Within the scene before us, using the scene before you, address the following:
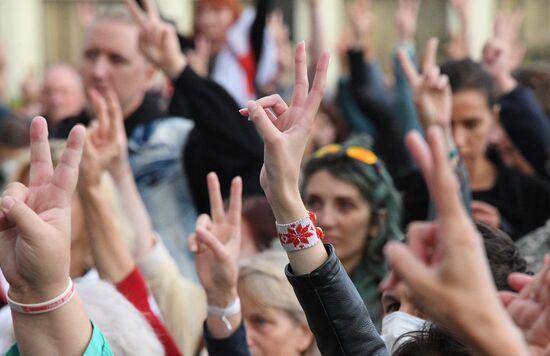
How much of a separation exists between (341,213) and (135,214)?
700mm

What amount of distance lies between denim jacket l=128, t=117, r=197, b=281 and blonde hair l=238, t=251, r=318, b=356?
0.99 meters

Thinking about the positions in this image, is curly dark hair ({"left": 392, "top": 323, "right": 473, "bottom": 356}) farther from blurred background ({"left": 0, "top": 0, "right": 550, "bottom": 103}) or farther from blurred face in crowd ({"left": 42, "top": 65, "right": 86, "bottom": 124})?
blurred background ({"left": 0, "top": 0, "right": 550, "bottom": 103})

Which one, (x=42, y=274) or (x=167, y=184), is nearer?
(x=42, y=274)

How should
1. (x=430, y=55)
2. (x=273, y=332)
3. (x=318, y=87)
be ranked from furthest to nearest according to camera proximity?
1. (x=430, y=55)
2. (x=273, y=332)
3. (x=318, y=87)

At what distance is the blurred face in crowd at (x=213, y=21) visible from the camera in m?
5.51

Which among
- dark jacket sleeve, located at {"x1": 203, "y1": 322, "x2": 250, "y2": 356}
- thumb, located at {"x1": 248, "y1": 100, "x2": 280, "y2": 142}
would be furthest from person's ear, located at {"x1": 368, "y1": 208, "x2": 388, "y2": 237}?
thumb, located at {"x1": 248, "y1": 100, "x2": 280, "y2": 142}

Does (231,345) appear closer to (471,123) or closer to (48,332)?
(48,332)

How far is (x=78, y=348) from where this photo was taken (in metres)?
1.79

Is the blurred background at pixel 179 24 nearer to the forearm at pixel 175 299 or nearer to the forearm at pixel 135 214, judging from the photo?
the forearm at pixel 135 214

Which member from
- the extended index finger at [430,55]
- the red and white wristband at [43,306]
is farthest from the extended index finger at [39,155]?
the extended index finger at [430,55]

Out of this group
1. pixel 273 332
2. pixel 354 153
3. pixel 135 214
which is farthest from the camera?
pixel 354 153

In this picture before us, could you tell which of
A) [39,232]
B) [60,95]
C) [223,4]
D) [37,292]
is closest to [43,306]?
[37,292]

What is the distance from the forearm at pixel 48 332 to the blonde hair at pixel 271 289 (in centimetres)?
102

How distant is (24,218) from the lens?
5.70 feet
